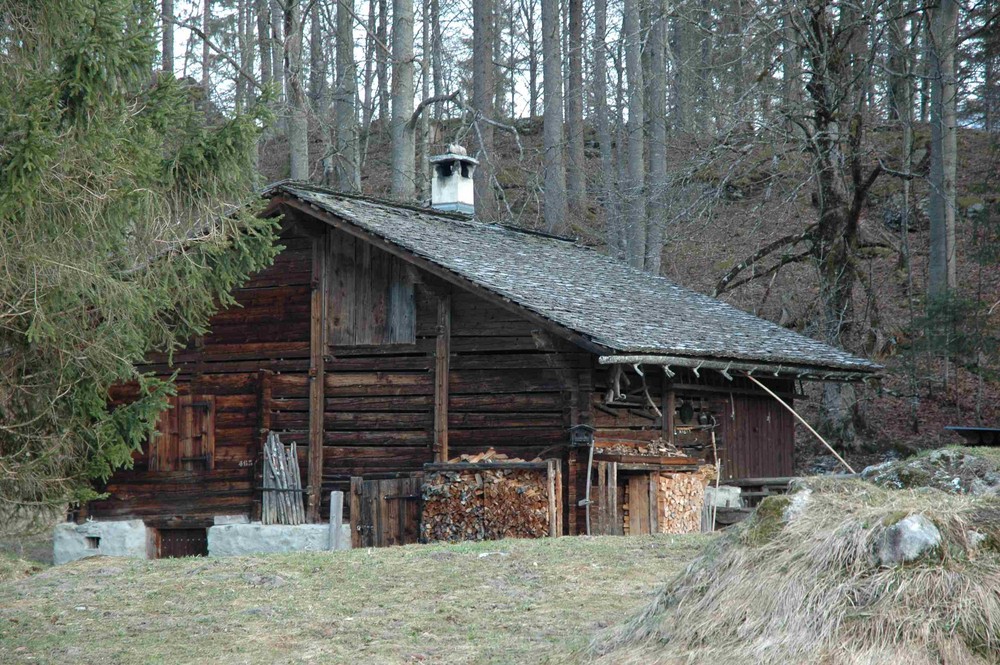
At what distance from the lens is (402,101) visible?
26734mm

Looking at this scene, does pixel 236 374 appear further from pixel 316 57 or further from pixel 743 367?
pixel 316 57

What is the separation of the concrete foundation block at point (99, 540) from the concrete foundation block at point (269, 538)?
1379mm

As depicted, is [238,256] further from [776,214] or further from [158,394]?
[776,214]

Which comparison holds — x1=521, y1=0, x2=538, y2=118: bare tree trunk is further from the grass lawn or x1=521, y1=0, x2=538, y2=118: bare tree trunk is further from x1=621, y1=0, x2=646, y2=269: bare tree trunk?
the grass lawn

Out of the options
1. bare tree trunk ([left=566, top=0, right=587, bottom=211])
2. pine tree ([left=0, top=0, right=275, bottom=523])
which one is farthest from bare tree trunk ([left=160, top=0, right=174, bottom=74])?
pine tree ([left=0, top=0, right=275, bottom=523])

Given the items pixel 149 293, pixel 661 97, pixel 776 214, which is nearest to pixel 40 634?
pixel 149 293

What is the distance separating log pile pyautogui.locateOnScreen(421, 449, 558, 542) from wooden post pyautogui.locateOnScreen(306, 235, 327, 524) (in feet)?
8.15

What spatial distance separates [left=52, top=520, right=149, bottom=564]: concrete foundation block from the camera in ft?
58.4

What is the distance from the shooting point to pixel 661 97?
99.3 ft

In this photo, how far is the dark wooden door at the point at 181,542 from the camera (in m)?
17.7

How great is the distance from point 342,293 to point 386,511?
3583 mm

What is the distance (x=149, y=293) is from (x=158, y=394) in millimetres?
1594

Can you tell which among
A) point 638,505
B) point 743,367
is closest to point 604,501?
point 638,505

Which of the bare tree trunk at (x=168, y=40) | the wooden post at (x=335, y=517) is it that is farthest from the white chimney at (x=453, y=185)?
the bare tree trunk at (x=168, y=40)
